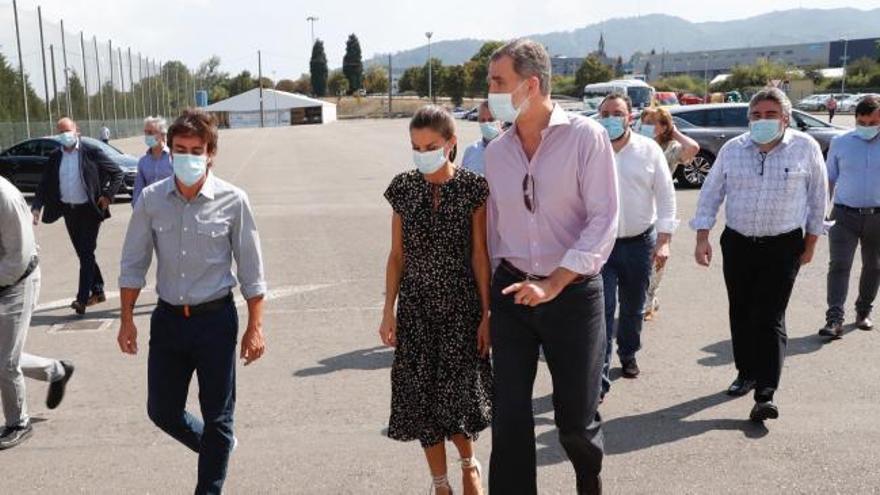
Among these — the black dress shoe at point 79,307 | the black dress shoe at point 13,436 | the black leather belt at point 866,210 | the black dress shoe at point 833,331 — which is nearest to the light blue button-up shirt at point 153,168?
the black dress shoe at point 79,307

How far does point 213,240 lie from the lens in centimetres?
356

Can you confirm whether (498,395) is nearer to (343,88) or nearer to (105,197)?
(105,197)

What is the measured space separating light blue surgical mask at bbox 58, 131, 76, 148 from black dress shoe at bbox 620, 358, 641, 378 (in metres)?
5.60

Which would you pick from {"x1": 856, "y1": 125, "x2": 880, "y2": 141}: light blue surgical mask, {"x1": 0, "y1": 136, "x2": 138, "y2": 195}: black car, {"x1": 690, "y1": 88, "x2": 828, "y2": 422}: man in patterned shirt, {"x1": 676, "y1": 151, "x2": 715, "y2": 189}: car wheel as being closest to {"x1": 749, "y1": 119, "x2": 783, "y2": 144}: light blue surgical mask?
{"x1": 690, "y1": 88, "x2": 828, "y2": 422}: man in patterned shirt

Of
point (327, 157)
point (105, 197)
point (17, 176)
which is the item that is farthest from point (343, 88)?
point (105, 197)

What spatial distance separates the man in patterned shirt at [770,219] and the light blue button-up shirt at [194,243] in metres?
2.91

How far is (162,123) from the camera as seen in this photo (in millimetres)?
7711

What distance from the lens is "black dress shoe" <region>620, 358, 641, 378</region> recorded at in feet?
18.4

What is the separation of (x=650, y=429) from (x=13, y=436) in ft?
11.9

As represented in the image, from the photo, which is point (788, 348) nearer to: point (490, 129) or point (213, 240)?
point (490, 129)

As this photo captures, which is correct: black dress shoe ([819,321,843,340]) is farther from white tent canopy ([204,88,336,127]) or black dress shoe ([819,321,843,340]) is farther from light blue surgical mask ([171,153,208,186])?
white tent canopy ([204,88,336,127])

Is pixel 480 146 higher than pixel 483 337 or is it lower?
higher

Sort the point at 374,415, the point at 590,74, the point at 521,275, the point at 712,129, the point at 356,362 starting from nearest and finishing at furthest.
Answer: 1. the point at 521,275
2. the point at 374,415
3. the point at 356,362
4. the point at 712,129
5. the point at 590,74

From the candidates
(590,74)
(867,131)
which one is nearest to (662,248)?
(867,131)
